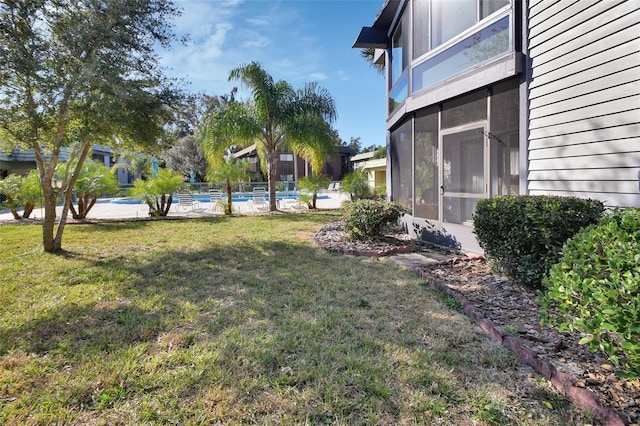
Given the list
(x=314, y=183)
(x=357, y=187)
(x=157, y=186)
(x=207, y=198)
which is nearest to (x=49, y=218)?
(x=157, y=186)

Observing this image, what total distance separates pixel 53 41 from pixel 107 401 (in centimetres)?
622

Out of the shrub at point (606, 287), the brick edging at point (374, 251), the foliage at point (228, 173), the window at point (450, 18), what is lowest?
the brick edging at point (374, 251)

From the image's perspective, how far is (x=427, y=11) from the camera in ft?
22.6

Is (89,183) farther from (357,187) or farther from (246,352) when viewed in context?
(246,352)

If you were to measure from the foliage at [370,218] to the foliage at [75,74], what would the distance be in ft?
14.4

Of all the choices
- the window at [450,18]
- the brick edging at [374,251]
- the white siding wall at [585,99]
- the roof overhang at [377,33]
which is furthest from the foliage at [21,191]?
the white siding wall at [585,99]

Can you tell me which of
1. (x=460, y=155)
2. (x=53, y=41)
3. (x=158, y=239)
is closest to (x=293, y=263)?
(x=460, y=155)

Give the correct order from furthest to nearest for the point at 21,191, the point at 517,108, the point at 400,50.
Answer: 1. the point at 21,191
2. the point at 400,50
3. the point at 517,108

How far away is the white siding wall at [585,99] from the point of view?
12.8 ft

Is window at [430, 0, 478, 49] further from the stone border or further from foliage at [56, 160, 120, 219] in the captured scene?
foliage at [56, 160, 120, 219]

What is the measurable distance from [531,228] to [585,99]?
1960 mm

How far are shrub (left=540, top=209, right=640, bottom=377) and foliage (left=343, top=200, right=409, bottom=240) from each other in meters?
4.35

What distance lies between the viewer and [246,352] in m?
2.79

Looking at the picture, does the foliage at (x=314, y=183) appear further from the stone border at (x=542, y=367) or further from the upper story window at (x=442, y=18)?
the stone border at (x=542, y=367)
